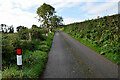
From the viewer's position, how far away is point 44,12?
4403 cm

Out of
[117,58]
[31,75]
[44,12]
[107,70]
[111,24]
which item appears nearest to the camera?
[31,75]

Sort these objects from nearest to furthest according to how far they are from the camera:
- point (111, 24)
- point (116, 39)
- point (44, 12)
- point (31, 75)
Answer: point (31, 75) → point (116, 39) → point (111, 24) → point (44, 12)

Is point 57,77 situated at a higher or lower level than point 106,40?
lower

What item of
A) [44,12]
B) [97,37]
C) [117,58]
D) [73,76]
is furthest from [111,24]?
[44,12]

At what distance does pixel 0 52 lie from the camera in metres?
5.05

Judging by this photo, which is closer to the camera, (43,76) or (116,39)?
(43,76)

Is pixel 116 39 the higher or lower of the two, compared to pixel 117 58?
higher

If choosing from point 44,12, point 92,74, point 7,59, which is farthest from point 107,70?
point 44,12

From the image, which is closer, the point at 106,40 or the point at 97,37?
the point at 106,40

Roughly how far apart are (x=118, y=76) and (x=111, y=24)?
4951mm

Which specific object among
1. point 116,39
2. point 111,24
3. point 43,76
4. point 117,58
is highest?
point 111,24

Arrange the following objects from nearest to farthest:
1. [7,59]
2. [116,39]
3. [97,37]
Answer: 1. [7,59]
2. [116,39]
3. [97,37]

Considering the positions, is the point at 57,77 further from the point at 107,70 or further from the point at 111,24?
the point at 111,24

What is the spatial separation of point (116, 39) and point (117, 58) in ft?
4.91
